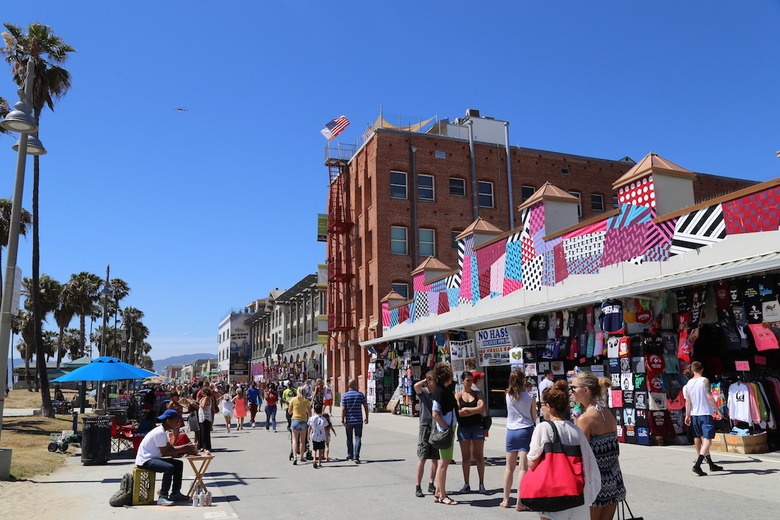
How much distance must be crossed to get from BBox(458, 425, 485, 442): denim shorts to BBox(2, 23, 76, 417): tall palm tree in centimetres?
2230

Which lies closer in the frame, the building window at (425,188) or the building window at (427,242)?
the building window at (427,242)

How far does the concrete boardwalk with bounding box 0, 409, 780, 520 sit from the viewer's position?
8.05 meters

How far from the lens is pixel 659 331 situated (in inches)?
545

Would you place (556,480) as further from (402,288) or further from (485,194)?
(485,194)

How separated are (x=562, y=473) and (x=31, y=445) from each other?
16.8m

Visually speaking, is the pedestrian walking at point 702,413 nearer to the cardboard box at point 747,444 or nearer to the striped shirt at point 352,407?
the cardboard box at point 747,444

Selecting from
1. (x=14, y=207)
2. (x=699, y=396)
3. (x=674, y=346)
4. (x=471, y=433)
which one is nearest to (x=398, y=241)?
(x=674, y=346)

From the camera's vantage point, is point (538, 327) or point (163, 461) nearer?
point (163, 461)

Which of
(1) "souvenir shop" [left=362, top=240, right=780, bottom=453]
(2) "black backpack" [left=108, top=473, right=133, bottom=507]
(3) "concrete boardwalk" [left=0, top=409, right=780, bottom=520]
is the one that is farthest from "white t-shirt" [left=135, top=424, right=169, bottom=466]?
(1) "souvenir shop" [left=362, top=240, right=780, bottom=453]

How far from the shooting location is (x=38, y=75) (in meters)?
27.0

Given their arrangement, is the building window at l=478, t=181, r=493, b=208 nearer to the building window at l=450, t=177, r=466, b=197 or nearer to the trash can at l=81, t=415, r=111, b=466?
the building window at l=450, t=177, r=466, b=197

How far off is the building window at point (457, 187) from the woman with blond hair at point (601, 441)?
31.2 m

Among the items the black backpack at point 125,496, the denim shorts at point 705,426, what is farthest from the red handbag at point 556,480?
the black backpack at point 125,496

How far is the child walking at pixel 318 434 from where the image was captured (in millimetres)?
12719
